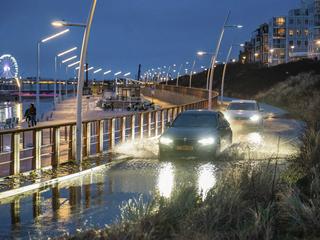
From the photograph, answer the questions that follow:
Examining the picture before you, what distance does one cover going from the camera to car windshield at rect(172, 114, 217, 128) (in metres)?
20.8

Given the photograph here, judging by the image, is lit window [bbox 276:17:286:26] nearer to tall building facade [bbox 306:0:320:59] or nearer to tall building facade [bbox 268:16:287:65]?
tall building facade [bbox 268:16:287:65]

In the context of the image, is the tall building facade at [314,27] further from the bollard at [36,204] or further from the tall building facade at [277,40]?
the bollard at [36,204]

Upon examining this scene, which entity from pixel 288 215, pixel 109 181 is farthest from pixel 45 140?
pixel 288 215

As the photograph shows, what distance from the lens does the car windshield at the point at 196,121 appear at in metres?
20.8

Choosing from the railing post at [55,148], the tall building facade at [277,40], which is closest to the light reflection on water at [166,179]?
the railing post at [55,148]

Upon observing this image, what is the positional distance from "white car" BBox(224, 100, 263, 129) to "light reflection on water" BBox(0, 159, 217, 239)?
613 inches

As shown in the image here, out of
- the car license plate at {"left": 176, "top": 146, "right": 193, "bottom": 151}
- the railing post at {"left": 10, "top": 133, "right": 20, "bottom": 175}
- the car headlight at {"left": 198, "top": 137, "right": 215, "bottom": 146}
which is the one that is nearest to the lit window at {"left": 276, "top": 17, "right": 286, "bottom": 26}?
the car headlight at {"left": 198, "top": 137, "right": 215, "bottom": 146}

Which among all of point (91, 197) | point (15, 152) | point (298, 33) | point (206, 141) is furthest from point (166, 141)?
point (298, 33)

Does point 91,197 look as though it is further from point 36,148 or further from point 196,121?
point 196,121

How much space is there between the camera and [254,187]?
9125 millimetres

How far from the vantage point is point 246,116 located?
33250 millimetres

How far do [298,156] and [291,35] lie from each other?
578 feet

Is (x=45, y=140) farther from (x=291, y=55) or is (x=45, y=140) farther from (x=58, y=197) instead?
(x=291, y=55)

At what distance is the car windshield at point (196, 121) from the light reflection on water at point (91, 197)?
323 cm
